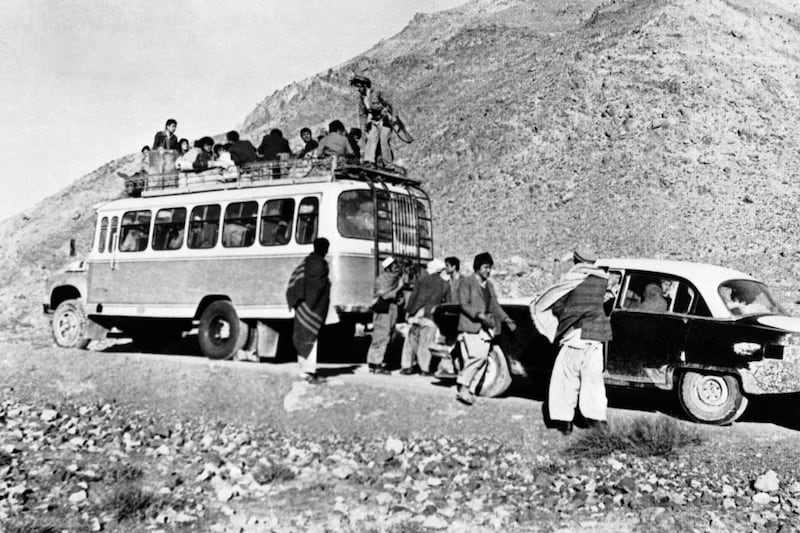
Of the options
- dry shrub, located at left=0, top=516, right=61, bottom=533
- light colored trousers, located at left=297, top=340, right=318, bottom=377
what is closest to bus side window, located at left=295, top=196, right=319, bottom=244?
light colored trousers, located at left=297, top=340, right=318, bottom=377

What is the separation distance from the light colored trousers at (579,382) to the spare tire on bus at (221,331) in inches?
235

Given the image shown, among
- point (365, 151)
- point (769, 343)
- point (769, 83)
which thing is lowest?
point (769, 343)

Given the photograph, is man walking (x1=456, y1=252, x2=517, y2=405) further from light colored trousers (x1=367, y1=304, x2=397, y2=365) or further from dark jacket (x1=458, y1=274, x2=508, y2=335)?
light colored trousers (x1=367, y1=304, x2=397, y2=365)

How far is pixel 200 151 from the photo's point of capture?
46.2 ft

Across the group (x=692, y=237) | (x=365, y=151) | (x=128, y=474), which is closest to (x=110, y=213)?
(x=365, y=151)

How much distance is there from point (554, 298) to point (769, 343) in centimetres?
195

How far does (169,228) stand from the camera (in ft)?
43.8

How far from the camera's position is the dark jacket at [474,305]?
8.59 meters

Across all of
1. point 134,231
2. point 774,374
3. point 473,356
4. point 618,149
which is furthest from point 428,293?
point 618,149

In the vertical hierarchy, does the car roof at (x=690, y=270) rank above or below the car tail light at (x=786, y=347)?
above

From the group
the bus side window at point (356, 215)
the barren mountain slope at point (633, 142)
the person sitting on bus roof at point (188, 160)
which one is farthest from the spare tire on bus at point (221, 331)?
the barren mountain slope at point (633, 142)

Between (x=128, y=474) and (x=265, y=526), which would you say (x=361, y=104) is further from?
(x=265, y=526)

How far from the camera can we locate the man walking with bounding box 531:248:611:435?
7.57 m

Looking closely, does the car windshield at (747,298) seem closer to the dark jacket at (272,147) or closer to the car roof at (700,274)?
the car roof at (700,274)
